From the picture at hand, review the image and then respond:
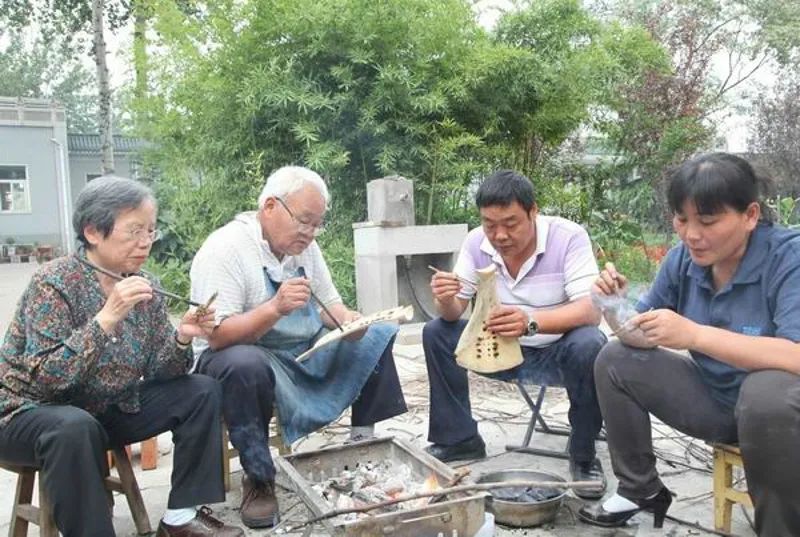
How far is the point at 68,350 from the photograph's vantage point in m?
2.02

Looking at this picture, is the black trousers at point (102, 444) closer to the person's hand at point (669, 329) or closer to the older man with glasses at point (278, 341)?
the older man with glasses at point (278, 341)

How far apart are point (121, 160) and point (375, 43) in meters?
17.6

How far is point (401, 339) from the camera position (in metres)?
5.99

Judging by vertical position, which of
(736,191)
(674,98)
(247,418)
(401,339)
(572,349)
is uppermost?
(674,98)

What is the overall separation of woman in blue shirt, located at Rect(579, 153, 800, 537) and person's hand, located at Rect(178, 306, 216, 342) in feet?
4.43

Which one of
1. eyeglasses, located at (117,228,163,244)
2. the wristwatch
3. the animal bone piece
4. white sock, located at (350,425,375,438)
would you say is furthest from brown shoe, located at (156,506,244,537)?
the wristwatch

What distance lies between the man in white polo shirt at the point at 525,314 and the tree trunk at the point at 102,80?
8.10m

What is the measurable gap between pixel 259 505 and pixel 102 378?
0.75 meters

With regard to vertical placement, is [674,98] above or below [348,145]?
above

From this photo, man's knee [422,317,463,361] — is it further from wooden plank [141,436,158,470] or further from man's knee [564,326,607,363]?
wooden plank [141,436,158,470]

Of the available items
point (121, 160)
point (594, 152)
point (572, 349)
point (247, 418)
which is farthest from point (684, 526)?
point (121, 160)

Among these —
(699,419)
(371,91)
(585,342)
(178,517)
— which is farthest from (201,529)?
(371,91)

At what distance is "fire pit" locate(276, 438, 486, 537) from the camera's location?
1925mm

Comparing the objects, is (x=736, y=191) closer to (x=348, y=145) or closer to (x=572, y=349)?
(x=572, y=349)
